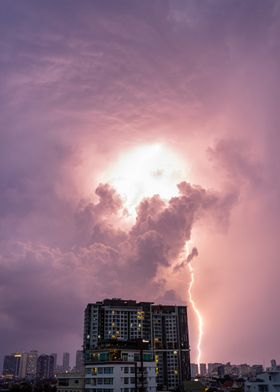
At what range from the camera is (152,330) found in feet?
582

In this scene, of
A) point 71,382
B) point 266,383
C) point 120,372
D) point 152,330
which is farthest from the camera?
point 152,330

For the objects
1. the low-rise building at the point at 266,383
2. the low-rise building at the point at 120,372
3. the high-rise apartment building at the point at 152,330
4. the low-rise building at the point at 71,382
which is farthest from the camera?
the high-rise apartment building at the point at 152,330

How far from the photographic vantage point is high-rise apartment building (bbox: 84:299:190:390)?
168m

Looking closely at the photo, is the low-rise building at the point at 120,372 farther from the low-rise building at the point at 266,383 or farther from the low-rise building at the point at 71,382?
the low-rise building at the point at 266,383

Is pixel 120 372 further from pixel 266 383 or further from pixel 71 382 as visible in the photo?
pixel 266 383

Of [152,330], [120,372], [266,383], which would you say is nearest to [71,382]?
[120,372]

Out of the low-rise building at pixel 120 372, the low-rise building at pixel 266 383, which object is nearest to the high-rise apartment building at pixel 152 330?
the low-rise building at pixel 120 372

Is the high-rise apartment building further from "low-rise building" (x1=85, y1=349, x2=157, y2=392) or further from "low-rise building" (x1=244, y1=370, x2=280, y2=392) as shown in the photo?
"low-rise building" (x1=244, y1=370, x2=280, y2=392)

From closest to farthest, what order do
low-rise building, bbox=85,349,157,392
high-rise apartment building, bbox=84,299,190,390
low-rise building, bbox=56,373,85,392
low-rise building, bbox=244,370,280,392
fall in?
1. low-rise building, bbox=85,349,157,392
2. low-rise building, bbox=244,370,280,392
3. low-rise building, bbox=56,373,85,392
4. high-rise apartment building, bbox=84,299,190,390

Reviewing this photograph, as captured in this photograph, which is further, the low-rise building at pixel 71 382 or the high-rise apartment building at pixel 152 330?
the high-rise apartment building at pixel 152 330

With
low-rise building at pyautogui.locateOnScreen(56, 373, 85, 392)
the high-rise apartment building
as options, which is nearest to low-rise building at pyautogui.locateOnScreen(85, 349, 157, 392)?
low-rise building at pyautogui.locateOnScreen(56, 373, 85, 392)

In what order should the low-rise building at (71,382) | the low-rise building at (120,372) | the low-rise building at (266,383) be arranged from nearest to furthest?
1. the low-rise building at (120,372)
2. the low-rise building at (266,383)
3. the low-rise building at (71,382)

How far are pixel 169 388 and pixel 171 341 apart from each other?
2137 cm

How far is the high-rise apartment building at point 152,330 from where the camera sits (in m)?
168
